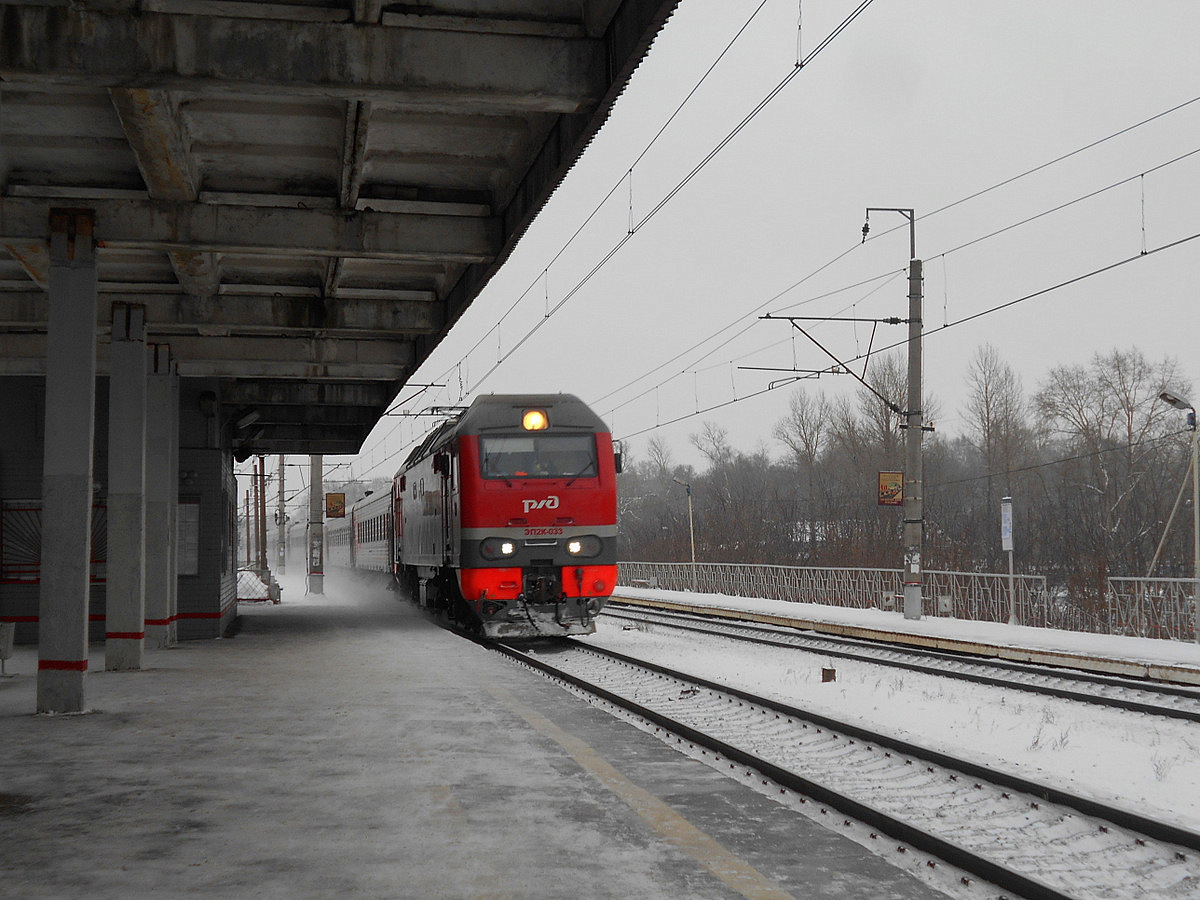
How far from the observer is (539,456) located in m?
16.8

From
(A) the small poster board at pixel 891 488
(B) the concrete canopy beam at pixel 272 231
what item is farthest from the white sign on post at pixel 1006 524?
(B) the concrete canopy beam at pixel 272 231

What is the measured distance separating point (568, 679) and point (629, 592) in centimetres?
2376

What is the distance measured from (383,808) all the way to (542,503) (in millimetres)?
10441

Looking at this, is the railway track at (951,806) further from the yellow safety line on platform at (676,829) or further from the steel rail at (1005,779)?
the yellow safety line on platform at (676,829)

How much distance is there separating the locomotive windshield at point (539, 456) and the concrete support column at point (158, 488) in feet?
13.9

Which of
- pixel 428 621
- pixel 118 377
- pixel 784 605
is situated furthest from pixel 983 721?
pixel 784 605

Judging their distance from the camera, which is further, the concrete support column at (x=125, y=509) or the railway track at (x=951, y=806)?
the concrete support column at (x=125, y=509)

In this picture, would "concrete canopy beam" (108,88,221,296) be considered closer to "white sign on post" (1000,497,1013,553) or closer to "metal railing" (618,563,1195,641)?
"white sign on post" (1000,497,1013,553)

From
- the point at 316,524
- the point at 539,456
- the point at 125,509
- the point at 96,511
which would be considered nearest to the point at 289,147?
the point at 125,509

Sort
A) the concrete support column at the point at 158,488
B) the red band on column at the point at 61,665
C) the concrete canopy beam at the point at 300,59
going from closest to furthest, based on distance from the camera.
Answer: the concrete canopy beam at the point at 300,59 < the red band on column at the point at 61,665 < the concrete support column at the point at 158,488

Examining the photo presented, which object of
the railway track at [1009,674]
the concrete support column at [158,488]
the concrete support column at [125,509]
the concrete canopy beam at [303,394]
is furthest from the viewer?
the concrete canopy beam at [303,394]

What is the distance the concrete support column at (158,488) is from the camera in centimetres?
1555

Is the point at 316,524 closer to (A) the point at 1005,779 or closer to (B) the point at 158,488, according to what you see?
(B) the point at 158,488

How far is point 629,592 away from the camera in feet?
119
